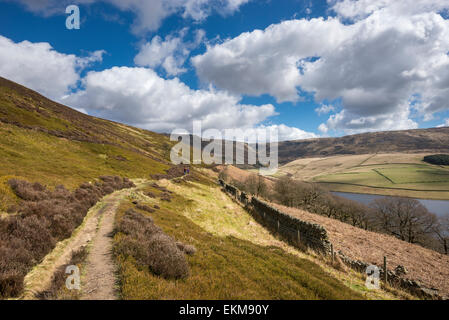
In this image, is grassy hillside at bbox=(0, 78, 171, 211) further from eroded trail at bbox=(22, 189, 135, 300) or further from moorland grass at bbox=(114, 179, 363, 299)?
moorland grass at bbox=(114, 179, 363, 299)

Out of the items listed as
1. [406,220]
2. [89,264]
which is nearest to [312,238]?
[89,264]

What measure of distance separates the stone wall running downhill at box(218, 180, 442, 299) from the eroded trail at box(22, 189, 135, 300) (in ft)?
62.6

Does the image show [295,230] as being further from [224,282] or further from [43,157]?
[43,157]

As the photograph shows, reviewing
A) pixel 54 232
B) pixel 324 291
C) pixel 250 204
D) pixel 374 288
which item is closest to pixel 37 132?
pixel 54 232

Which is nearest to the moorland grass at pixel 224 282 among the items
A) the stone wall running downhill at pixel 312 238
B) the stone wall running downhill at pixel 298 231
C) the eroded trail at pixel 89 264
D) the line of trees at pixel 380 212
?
the eroded trail at pixel 89 264

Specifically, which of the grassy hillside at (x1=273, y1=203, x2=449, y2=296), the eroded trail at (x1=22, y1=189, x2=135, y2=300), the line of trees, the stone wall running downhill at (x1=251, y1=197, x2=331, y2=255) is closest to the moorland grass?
the eroded trail at (x1=22, y1=189, x2=135, y2=300)

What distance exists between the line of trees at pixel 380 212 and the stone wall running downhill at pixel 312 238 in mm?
31624

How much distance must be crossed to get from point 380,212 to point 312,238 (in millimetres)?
50737

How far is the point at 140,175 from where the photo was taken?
48.4 m

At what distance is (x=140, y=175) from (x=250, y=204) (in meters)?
28.1

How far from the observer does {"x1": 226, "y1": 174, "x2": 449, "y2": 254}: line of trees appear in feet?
161

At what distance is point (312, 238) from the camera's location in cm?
2286

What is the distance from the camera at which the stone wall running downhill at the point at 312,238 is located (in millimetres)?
14938

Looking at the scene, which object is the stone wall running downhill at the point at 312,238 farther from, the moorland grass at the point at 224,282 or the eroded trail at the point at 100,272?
the eroded trail at the point at 100,272
